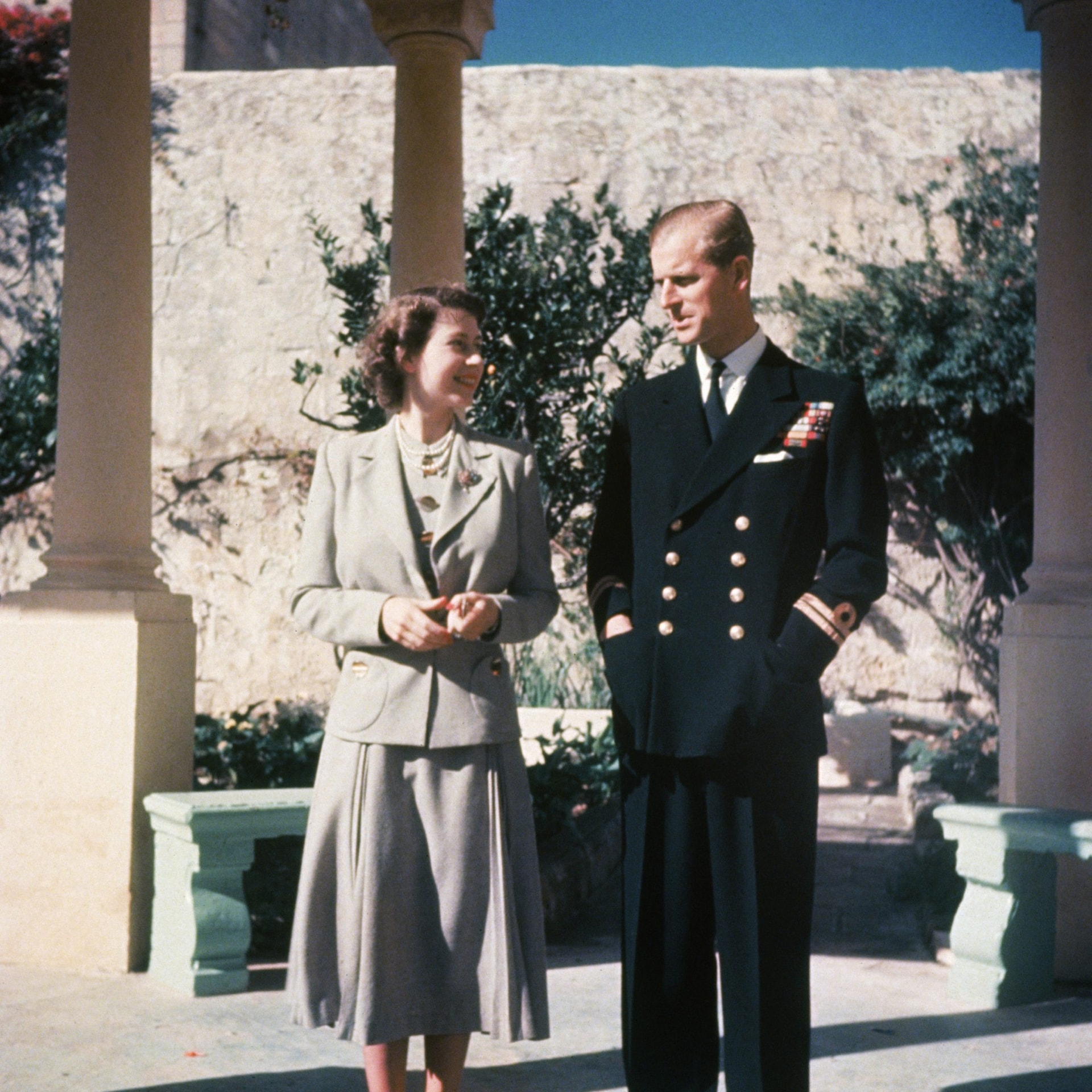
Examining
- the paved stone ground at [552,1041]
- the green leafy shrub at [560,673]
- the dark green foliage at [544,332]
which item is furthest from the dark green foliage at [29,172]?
the paved stone ground at [552,1041]

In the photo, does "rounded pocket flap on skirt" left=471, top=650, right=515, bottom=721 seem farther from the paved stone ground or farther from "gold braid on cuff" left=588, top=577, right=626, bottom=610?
the paved stone ground

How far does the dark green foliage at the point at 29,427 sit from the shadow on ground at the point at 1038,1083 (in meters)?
7.11

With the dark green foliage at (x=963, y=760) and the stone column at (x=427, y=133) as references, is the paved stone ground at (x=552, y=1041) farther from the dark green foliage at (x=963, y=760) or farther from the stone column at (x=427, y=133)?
the dark green foliage at (x=963, y=760)

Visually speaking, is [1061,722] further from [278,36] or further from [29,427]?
[278,36]

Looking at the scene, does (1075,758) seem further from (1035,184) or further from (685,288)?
(1035,184)

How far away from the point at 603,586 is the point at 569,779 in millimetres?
4075

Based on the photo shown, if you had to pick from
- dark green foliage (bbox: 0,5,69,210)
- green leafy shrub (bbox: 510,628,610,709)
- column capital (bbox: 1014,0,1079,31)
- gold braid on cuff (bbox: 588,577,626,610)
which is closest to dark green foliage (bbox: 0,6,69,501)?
dark green foliage (bbox: 0,5,69,210)

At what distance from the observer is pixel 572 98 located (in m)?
11.3

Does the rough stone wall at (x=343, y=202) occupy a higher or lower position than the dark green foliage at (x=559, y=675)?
higher

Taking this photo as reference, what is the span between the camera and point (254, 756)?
6.25 metres

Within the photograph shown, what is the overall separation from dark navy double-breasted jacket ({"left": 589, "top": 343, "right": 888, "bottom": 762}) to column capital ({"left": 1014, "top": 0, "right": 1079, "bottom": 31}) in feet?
10.00

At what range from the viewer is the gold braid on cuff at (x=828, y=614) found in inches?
95.5

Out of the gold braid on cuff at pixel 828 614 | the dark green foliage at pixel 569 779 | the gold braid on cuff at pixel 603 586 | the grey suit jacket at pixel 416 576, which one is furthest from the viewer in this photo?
the dark green foliage at pixel 569 779

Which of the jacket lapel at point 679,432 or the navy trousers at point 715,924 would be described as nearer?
the navy trousers at point 715,924
